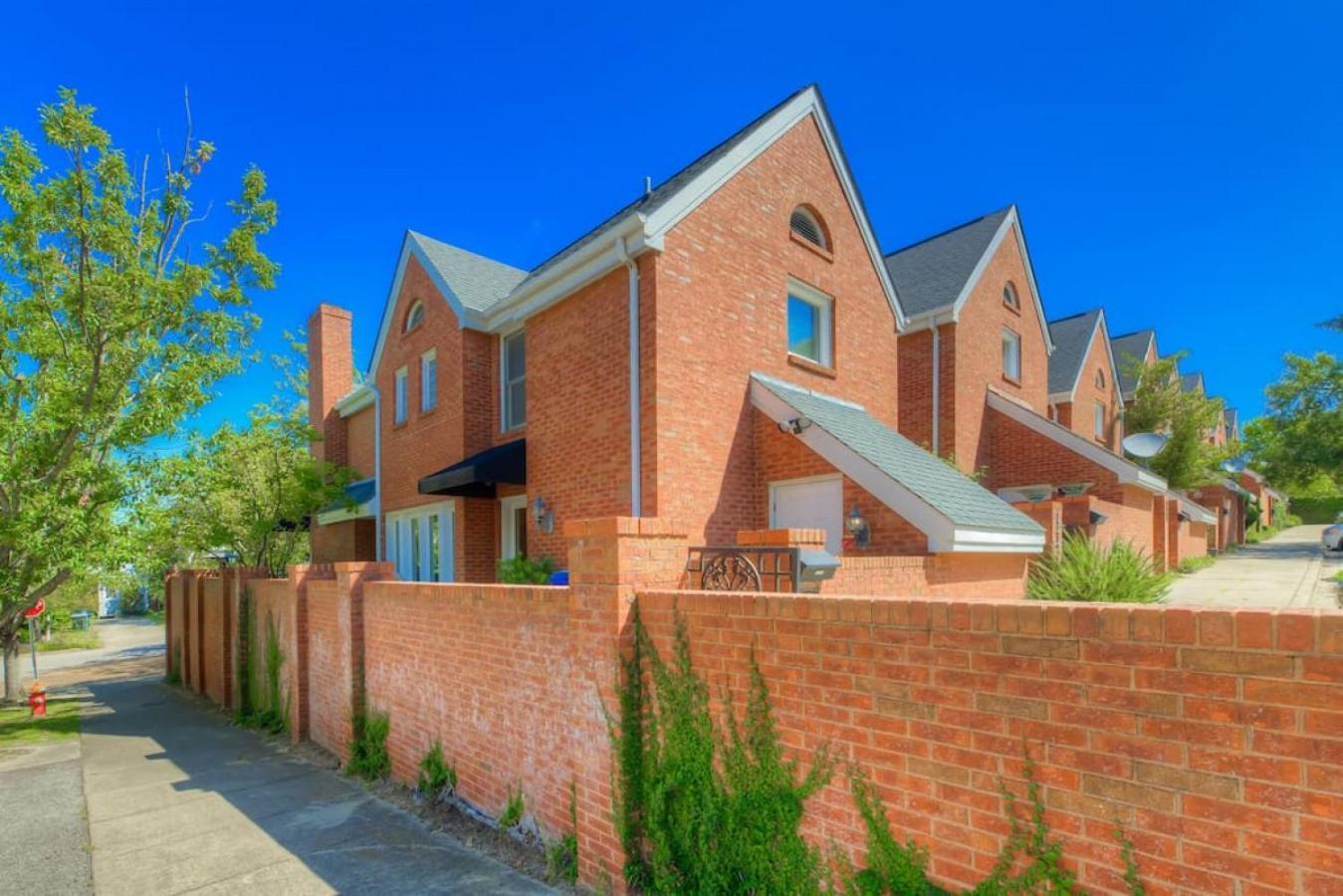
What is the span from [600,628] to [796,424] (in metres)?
5.61

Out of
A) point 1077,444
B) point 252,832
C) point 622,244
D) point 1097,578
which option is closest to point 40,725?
point 252,832

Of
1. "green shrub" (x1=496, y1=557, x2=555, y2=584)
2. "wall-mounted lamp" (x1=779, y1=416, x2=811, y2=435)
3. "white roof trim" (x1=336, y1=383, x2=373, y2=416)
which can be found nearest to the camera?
"wall-mounted lamp" (x1=779, y1=416, x2=811, y2=435)

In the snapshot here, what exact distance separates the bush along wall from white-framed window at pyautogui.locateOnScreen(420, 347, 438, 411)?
35.0 ft

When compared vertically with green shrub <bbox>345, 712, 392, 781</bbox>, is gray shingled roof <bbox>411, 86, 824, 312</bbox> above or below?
above

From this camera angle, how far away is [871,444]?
970cm

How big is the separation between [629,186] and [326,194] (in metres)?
9.62

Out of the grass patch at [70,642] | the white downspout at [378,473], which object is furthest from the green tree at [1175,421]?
the grass patch at [70,642]

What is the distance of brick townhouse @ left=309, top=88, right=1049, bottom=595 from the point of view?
8.83 meters

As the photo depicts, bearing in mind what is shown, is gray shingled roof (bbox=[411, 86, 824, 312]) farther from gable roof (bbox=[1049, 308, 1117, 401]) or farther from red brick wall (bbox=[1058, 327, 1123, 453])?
red brick wall (bbox=[1058, 327, 1123, 453])

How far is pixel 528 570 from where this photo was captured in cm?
1003

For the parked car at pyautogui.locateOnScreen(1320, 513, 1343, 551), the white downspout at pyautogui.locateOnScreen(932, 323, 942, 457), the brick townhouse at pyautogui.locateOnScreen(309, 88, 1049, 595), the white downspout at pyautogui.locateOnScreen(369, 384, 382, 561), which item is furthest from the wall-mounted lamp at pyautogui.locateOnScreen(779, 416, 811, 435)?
the parked car at pyautogui.locateOnScreen(1320, 513, 1343, 551)

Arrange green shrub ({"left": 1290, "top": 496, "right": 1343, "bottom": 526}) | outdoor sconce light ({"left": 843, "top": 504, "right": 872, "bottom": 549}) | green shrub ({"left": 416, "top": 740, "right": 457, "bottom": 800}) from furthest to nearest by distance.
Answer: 1. green shrub ({"left": 1290, "top": 496, "right": 1343, "bottom": 526})
2. outdoor sconce light ({"left": 843, "top": 504, "right": 872, "bottom": 549})
3. green shrub ({"left": 416, "top": 740, "right": 457, "bottom": 800})

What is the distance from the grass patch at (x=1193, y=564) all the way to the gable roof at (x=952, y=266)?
24.2 ft

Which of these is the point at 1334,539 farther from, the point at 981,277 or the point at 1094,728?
the point at 1094,728
